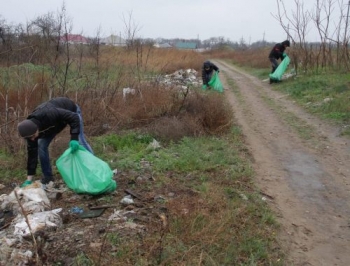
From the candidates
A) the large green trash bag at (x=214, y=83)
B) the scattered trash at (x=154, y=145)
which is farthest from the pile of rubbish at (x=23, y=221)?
the large green trash bag at (x=214, y=83)

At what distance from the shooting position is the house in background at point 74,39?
628 centimetres

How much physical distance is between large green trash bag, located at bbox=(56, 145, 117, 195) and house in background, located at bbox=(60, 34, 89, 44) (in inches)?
126

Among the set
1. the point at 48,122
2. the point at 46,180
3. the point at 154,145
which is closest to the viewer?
the point at 48,122

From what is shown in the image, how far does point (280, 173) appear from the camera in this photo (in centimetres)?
451

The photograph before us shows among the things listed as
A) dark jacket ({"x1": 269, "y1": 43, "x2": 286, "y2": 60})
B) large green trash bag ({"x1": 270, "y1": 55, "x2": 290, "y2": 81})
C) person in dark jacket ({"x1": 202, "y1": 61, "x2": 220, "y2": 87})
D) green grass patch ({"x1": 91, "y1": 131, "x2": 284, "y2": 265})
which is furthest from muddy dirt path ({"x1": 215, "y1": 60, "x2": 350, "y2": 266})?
dark jacket ({"x1": 269, "y1": 43, "x2": 286, "y2": 60})

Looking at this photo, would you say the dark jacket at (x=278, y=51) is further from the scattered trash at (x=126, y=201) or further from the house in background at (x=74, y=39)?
the scattered trash at (x=126, y=201)

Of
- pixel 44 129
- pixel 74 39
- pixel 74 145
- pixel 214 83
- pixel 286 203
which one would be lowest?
pixel 286 203

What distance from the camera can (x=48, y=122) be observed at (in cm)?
376

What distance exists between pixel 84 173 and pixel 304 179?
8.59 ft

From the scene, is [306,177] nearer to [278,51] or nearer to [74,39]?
[74,39]

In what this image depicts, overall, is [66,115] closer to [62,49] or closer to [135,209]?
[135,209]

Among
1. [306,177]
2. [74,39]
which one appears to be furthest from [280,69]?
[306,177]

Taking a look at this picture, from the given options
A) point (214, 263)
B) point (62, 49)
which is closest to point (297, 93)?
point (62, 49)

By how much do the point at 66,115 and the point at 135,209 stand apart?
1310 mm
